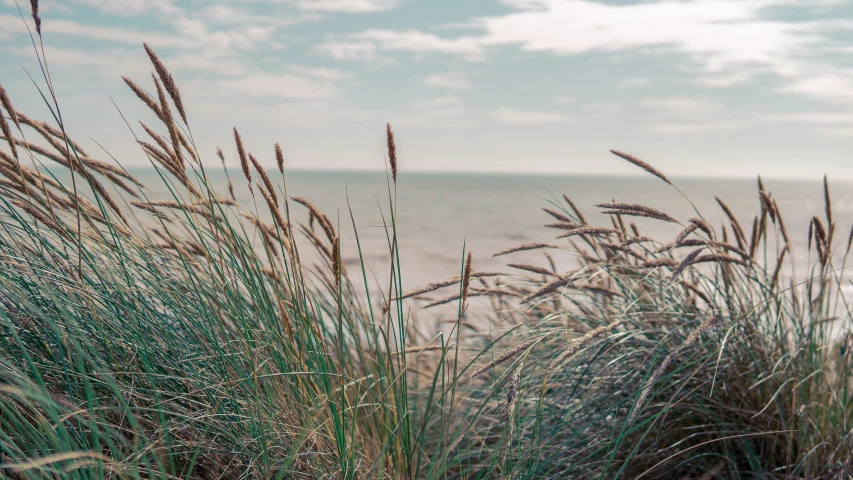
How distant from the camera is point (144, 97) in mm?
1545

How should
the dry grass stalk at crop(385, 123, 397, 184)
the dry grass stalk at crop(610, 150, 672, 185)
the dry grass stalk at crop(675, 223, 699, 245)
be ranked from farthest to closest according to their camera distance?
the dry grass stalk at crop(610, 150, 672, 185) < the dry grass stalk at crop(675, 223, 699, 245) < the dry grass stalk at crop(385, 123, 397, 184)

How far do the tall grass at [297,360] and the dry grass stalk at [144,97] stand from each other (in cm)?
5

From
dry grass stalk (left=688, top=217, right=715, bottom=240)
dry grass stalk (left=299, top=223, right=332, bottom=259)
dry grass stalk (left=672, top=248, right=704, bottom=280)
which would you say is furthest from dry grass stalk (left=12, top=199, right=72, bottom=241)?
dry grass stalk (left=688, top=217, right=715, bottom=240)

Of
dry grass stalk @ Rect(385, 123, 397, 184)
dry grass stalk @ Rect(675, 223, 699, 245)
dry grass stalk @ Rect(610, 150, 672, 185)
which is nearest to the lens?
dry grass stalk @ Rect(385, 123, 397, 184)

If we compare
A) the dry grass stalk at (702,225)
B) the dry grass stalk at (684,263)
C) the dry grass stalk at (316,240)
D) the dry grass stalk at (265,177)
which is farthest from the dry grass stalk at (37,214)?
the dry grass stalk at (702,225)

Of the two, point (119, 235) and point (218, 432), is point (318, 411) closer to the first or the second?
point (218, 432)

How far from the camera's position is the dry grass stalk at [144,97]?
4.95ft

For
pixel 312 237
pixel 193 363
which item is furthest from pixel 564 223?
pixel 193 363

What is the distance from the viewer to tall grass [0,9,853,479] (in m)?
1.34

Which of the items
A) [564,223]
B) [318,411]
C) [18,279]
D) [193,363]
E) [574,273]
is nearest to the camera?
[318,411]

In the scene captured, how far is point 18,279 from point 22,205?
0.25 meters

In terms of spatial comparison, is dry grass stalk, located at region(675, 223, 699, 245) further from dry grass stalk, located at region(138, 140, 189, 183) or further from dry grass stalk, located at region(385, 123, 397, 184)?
dry grass stalk, located at region(138, 140, 189, 183)

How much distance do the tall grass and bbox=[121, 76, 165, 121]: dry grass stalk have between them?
0.18 ft

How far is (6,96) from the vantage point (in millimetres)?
1460
